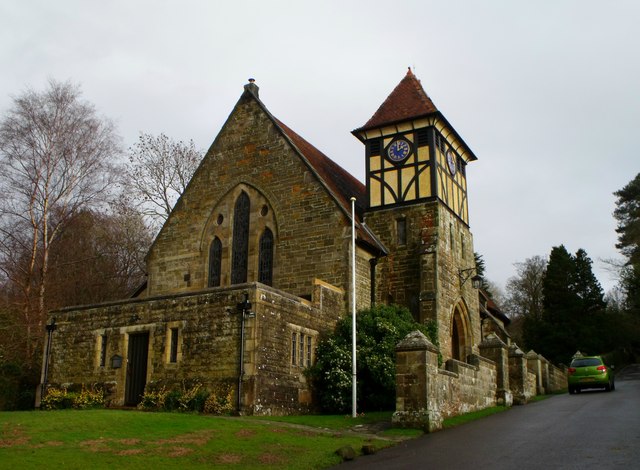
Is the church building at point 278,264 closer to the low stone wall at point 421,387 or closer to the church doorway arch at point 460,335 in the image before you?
the church doorway arch at point 460,335

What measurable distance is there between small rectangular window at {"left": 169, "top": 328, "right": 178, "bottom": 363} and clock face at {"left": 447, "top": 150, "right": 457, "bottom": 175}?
42.6ft

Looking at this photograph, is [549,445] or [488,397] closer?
[549,445]

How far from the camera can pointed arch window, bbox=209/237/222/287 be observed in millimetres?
25219

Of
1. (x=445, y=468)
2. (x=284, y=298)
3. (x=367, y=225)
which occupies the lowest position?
(x=445, y=468)

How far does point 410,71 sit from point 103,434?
21.2m

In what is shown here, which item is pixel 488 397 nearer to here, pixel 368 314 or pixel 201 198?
pixel 368 314


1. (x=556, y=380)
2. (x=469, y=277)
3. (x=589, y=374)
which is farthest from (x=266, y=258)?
(x=556, y=380)

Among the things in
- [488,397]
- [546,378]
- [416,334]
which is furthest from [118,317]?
[546,378]

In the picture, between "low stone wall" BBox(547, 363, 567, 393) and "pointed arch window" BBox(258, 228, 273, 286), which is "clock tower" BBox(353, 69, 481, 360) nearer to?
"pointed arch window" BBox(258, 228, 273, 286)

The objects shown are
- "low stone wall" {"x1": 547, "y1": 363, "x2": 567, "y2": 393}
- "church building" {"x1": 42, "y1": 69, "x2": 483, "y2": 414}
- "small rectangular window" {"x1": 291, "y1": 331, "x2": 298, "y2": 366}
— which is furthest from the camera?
"low stone wall" {"x1": 547, "y1": 363, "x2": 567, "y2": 393}

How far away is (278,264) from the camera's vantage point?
23812 mm

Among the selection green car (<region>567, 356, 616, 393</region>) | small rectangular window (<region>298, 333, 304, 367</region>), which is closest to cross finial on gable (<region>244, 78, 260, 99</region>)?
small rectangular window (<region>298, 333, 304, 367</region>)

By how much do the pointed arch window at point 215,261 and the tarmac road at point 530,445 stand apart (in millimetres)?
11541

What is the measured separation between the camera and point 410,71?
29.2 m
